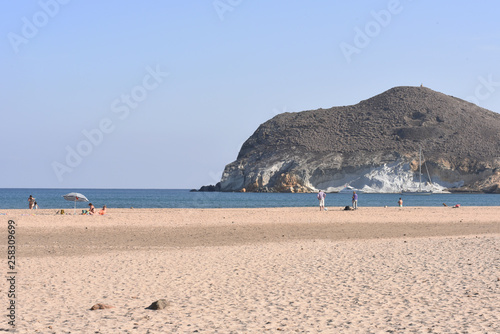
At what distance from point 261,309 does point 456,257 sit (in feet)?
22.7

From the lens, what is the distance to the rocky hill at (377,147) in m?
128

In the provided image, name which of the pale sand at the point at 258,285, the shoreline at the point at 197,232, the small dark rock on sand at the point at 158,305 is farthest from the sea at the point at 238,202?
the small dark rock on sand at the point at 158,305

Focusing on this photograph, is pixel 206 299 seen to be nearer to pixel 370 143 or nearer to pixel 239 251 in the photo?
pixel 239 251

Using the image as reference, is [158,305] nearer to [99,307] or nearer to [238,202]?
[99,307]

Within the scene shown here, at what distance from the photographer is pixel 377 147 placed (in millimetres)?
136000

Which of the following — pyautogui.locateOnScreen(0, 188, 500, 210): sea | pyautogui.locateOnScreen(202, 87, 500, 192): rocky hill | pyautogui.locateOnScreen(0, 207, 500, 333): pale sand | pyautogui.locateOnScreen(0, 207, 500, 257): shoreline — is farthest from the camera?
pyautogui.locateOnScreen(202, 87, 500, 192): rocky hill

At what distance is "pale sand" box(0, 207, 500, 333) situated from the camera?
7.48 meters

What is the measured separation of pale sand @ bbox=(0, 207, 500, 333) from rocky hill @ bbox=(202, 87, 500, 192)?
366ft

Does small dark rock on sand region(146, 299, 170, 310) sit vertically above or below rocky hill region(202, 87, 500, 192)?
below

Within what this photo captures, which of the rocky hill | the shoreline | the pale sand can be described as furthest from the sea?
the rocky hill

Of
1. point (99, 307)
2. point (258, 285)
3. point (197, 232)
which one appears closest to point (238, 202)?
point (197, 232)

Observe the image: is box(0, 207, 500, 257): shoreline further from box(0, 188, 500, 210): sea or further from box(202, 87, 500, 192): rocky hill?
box(202, 87, 500, 192): rocky hill

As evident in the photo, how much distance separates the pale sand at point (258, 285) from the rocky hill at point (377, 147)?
112 meters

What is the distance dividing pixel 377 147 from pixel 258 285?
130 metres
